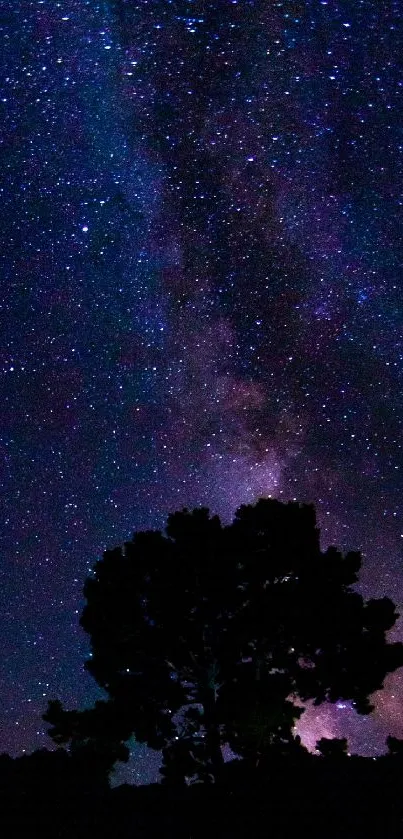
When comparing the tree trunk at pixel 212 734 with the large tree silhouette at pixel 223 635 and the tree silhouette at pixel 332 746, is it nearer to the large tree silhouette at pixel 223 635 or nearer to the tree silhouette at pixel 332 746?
the large tree silhouette at pixel 223 635

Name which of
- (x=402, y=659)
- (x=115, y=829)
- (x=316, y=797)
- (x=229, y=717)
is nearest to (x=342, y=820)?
(x=316, y=797)

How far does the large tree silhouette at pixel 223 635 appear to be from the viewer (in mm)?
16875

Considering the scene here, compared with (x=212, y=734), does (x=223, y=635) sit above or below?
above

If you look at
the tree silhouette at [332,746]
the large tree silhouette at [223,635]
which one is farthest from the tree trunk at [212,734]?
the tree silhouette at [332,746]

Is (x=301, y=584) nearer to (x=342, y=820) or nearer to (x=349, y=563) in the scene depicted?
(x=349, y=563)

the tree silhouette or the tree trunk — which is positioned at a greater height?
the tree trunk

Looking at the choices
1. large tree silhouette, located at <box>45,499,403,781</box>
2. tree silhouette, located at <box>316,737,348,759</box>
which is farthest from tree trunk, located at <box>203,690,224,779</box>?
tree silhouette, located at <box>316,737,348,759</box>

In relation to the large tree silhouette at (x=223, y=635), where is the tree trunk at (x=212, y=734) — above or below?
below

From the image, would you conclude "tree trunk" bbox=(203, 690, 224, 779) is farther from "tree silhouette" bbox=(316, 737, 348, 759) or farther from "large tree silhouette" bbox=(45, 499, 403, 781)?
"tree silhouette" bbox=(316, 737, 348, 759)

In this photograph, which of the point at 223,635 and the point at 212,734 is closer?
the point at 212,734

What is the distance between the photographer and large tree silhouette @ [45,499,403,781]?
16875 millimetres

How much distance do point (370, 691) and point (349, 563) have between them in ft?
10.3

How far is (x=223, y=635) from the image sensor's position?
17594 mm

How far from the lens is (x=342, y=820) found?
11.3m
